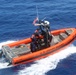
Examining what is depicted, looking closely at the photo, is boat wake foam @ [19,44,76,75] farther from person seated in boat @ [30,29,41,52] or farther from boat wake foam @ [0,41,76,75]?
person seated in boat @ [30,29,41,52]

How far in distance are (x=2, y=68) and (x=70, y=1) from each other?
24.0 metres

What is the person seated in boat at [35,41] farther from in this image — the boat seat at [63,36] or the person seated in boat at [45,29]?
the boat seat at [63,36]

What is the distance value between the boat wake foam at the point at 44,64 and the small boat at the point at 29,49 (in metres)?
0.56

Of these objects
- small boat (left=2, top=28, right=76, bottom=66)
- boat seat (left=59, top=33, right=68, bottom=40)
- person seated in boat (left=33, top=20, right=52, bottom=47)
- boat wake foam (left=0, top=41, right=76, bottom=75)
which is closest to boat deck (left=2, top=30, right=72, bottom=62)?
small boat (left=2, top=28, right=76, bottom=66)

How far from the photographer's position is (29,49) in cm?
3170

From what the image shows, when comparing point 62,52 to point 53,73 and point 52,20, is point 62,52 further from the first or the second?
point 52,20

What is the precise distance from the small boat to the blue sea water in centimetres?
77

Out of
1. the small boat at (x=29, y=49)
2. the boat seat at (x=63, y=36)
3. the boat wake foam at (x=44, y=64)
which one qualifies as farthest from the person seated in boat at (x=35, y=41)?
the boat seat at (x=63, y=36)

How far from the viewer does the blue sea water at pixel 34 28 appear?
29781 millimetres

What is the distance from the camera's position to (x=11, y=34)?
38.1 m

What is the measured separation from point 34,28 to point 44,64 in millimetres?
10277

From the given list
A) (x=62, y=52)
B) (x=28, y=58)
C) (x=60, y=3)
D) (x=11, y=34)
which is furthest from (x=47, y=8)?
(x=28, y=58)

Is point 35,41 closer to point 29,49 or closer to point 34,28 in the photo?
point 29,49

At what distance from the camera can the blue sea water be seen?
1172 inches
